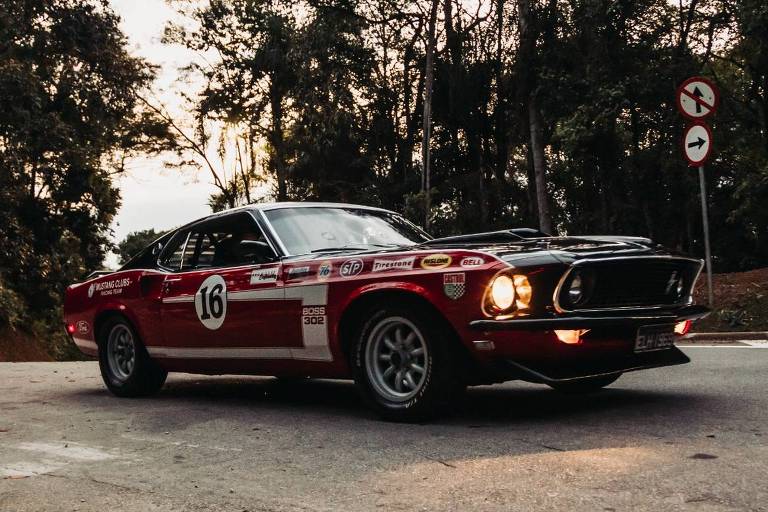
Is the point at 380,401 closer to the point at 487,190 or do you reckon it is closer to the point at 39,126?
the point at 39,126

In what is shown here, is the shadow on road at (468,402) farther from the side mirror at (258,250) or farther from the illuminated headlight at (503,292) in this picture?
the side mirror at (258,250)

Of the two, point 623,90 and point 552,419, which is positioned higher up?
point 623,90

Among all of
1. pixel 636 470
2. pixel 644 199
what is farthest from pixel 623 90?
pixel 636 470

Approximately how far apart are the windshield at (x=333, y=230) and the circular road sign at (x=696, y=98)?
6.63m

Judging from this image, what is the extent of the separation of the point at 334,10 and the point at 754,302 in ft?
59.5

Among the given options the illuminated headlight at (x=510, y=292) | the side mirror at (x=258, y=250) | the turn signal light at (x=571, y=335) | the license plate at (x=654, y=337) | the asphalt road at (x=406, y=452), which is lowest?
the asphalt road at (x=406, y=452)

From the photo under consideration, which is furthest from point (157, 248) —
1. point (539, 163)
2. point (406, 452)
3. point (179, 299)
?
point (539, 163)

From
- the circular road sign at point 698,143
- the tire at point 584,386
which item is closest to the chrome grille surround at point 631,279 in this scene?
the tire at point 584,386

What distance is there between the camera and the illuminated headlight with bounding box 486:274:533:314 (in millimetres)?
4840

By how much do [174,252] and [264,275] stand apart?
1.47 metres

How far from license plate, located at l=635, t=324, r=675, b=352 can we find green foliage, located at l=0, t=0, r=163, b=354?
707 inches

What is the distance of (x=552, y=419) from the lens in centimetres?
522

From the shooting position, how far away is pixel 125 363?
25.2 feet

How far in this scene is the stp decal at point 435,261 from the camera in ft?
16.7
